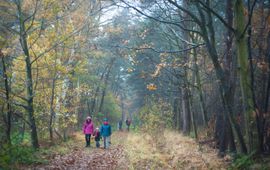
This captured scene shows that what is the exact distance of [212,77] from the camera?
45.1 ft

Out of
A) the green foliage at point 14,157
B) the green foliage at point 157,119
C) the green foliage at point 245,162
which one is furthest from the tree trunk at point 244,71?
the green foliage at point 157,119

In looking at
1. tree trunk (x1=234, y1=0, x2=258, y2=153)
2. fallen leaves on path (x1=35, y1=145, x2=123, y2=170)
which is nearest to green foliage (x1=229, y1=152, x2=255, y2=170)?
tree trunk (x1=234, y1=0, x2=258, y2=153)

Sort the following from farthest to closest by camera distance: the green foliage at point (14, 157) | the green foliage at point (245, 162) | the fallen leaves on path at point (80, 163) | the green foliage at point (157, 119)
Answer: the green foliage at point (157, 119) < the fallen leaves on path at point (80, 163) < the green foliage at point (14, 157) < the green foliage at point (245, 162)

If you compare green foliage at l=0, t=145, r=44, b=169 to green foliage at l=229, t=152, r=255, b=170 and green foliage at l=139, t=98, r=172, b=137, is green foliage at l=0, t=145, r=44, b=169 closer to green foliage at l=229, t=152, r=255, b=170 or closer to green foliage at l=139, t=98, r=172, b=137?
green foliage at l=229, t=152, r=255, b=170

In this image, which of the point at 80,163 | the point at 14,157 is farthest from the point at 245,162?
the point at 14,157

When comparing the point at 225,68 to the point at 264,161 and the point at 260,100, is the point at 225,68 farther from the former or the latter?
the point at 264,161

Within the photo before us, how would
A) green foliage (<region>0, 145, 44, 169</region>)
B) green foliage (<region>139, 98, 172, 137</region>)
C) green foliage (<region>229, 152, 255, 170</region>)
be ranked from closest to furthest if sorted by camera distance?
green foliage (<region>229, 152, 255, 170</region>)
green foliage (<region>0, 145, 44, 169</region>)
green foliage (<region>139, 98, 172, 137</region>)

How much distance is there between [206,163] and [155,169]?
168cm

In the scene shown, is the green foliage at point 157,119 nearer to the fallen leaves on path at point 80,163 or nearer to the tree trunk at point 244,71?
the fallen leaves on path at point 80,163

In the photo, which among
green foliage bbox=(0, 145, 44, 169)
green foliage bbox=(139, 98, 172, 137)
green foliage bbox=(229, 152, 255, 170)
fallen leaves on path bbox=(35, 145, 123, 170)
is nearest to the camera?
green foliage bbox=(229, 152, 255, 170)

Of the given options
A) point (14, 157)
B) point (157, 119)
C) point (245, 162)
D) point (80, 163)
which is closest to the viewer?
point (245, 162)

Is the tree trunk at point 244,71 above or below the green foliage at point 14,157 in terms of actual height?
above

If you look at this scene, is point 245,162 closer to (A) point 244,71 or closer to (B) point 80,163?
(A) point 244,71

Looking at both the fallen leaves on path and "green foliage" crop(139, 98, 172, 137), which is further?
"green foliage" crop(139, 98, 172, 137)
